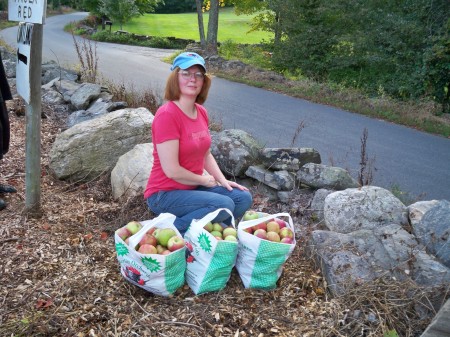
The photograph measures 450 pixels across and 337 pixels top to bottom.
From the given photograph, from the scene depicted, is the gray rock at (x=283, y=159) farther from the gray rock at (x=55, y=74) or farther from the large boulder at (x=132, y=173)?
the gray rock at (x=55, y=74)

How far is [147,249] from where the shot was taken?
311 centimetres

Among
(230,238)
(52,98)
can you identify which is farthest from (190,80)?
(52,98)


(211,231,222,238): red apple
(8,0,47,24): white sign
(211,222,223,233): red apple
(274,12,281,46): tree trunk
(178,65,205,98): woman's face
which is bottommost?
(211,231,222,238): red apple

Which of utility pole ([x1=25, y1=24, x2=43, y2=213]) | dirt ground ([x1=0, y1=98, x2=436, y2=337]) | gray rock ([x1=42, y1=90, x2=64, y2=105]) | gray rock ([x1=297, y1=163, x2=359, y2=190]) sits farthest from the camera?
gray rock ([x1=42, y1=90, x2=64, y2=105])

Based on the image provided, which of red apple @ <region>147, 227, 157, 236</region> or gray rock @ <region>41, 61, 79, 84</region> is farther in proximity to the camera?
gray rock @ <region>41, 61, 79, 84</region>

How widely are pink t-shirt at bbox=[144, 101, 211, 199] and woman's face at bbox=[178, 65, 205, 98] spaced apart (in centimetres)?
15

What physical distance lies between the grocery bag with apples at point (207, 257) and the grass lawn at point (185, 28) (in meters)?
36.6

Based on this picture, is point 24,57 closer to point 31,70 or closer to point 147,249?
point 31,70

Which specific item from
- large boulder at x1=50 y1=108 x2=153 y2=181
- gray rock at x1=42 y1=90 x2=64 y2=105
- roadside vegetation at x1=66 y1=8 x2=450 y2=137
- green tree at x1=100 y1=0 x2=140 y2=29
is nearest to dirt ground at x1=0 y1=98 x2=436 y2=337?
large boulder at x1=50 y1=108 x2=153 y2=181

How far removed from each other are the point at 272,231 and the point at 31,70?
2316 mm

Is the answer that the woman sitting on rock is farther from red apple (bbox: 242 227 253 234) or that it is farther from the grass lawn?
the grass lawn

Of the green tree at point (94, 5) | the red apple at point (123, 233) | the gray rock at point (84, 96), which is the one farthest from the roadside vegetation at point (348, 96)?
the green tree at point (94, 5)

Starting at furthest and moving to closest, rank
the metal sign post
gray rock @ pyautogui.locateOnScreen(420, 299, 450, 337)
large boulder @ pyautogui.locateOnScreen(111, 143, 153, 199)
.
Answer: large boulder @ pyautogui.locateOnScreen(111, 143, 153, 199) < the metal sign post < gray rock @ pyautogui.locateOnScreen(420, 299, 450, 337)

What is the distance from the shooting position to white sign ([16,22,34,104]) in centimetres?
379
